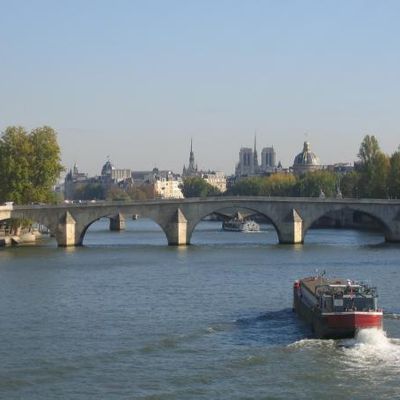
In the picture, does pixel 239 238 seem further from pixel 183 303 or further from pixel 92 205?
pixel 183 303

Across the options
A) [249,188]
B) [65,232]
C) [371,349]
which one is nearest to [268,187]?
[249,188]

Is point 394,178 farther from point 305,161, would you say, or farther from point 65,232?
point 305,161

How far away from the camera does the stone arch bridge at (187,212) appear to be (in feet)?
232

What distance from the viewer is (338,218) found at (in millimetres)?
110750

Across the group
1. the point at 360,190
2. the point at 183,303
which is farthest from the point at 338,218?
the point at 183,303

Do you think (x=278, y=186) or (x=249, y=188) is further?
(x=249, y=188)

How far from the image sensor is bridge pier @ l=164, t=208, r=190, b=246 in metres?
71.1

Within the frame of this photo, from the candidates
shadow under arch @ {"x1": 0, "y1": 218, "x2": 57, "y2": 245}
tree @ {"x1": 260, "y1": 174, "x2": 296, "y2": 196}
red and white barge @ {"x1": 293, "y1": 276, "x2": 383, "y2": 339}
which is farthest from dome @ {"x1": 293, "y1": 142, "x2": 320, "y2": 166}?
red and white barge @ {"x1": 293, "y1": 276, "x2": 383, "y2": 339}

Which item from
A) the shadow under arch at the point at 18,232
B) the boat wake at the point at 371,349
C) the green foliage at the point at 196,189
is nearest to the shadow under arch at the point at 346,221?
the shadow under arch at the point at 18,232

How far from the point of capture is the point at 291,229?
72.6 meters

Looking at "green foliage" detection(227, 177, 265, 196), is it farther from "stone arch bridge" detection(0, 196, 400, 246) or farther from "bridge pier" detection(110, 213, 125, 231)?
"stone arch bridge" detection(0, 196, 400, 246)

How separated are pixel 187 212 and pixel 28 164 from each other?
44.2 feet

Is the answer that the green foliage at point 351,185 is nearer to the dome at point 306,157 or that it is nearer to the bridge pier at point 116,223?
the bridge pier at point 116,223

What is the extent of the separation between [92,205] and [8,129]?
11869mm
